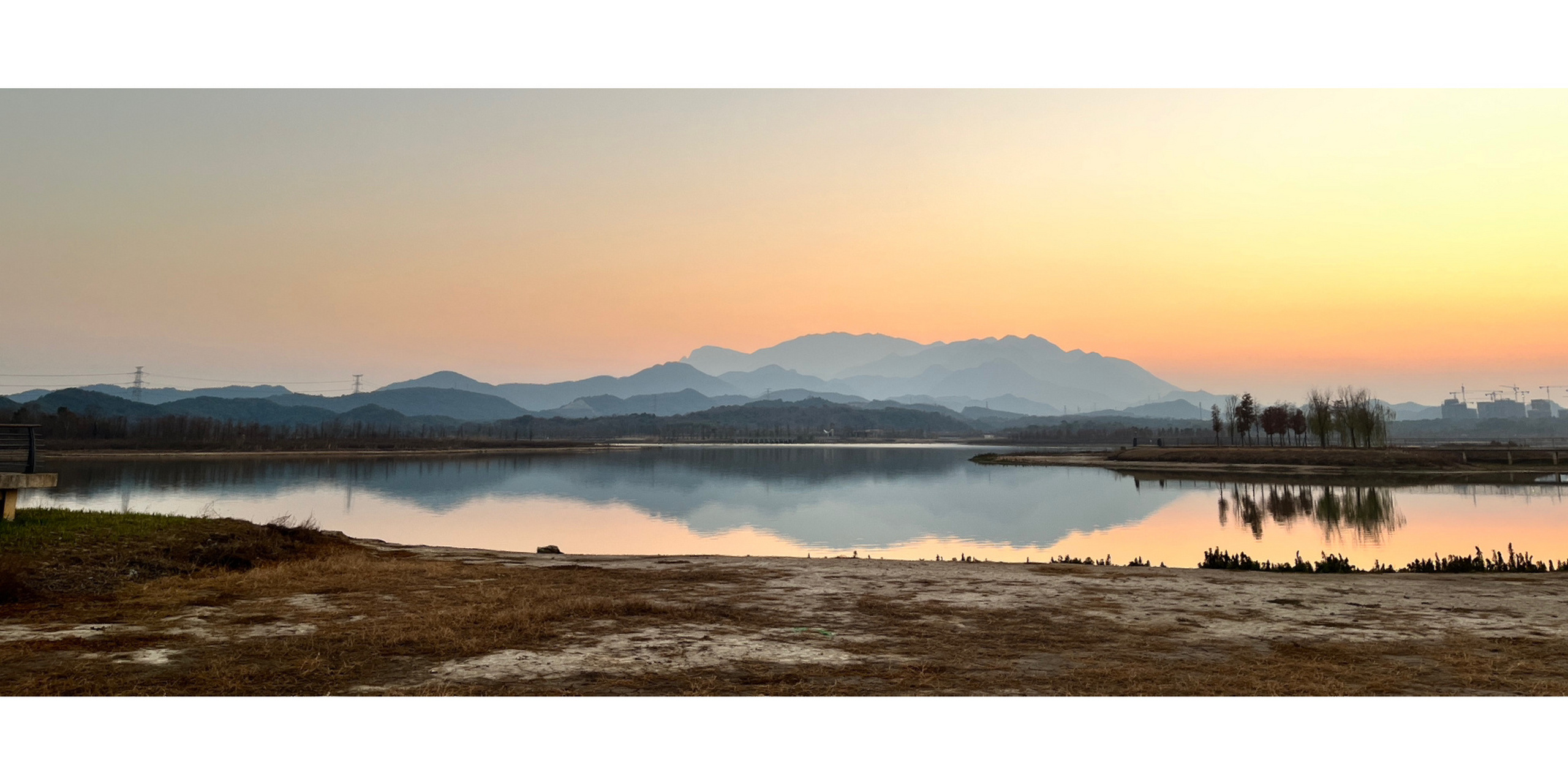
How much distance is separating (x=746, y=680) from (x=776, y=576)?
337 inches

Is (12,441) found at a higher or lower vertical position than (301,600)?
higher

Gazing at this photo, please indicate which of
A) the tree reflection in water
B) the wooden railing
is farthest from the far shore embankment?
the wooden railing

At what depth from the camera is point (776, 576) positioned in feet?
53.7

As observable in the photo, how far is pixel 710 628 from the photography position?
1069 cm

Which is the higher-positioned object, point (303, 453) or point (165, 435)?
point (165, 435)

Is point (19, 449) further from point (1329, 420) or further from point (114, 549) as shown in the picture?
point (1329, 420)

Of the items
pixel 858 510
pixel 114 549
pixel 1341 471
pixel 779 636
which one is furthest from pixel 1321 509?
pixel 114 549

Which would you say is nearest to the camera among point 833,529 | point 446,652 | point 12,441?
point 446,652

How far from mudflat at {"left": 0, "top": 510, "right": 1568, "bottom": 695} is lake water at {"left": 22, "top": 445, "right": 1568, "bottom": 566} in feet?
46.4

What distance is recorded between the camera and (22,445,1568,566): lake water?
1276 inches

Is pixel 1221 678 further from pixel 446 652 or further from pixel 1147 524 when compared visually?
pixel 1147 524

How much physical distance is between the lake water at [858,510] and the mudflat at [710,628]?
556 inches

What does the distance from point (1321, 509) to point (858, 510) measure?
2541 centimetres

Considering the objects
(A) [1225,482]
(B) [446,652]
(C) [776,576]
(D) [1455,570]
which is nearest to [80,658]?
(B) [446,652]
